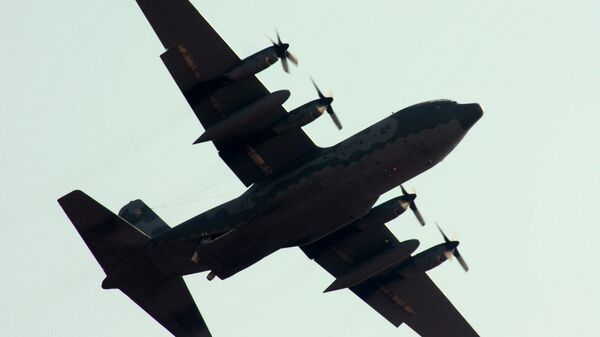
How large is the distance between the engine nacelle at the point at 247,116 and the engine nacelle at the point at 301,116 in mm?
726

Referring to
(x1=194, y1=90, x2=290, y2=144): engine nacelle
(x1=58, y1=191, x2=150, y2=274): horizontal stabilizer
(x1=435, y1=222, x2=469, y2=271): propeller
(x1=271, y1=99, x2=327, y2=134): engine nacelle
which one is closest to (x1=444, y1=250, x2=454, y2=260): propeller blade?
(x1=435, y1=222, x2=469, y2=271): propeller

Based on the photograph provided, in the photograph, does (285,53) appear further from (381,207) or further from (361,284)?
(361,284)

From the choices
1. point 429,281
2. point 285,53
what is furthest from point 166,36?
point 429,281

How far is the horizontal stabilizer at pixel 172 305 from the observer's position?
164 feet

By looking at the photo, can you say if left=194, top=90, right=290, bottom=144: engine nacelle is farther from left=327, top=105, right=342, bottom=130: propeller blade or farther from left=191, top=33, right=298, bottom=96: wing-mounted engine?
left=327, top=105, right=342, bottom=130: propeller blade

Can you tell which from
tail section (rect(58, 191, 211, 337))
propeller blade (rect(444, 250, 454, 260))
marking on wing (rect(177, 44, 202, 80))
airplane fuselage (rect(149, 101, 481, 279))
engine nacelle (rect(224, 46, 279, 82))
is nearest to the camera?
engine nacelle (rect(224, 46, 279, 82))

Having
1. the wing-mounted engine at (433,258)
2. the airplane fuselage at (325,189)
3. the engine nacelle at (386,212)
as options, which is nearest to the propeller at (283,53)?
the airplane fuselage at (325,189)

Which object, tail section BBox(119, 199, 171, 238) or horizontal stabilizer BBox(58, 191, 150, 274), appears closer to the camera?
horizontal stabilizer BBox(58, 191, 150, 274)

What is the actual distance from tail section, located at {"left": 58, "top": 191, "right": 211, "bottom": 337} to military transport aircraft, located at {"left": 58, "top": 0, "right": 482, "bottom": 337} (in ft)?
0.15

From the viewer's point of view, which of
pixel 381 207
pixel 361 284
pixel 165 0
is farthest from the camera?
pixel 361 284

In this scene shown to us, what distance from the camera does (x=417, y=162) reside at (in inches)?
1876

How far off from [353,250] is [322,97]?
9450mm

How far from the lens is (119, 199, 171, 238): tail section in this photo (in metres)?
54.0

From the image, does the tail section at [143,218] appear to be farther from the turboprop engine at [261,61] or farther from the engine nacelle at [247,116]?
the turboprop engine at [261,61]
